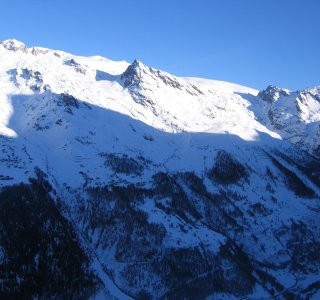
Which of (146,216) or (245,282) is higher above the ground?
(146,216)

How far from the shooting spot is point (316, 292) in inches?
7805

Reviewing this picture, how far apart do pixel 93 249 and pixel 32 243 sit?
2466 centimetres

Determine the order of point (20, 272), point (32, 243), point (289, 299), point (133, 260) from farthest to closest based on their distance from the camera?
point (289, 299)
point (133, 260)
point (32, 243)
point (20, 272)

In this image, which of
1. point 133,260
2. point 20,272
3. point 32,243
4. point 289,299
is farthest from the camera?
point 289,299

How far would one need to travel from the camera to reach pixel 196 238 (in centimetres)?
19512

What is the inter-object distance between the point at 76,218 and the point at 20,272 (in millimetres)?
39400

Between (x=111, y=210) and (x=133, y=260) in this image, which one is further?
(x=111, y=210)

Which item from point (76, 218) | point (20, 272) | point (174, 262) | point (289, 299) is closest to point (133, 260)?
point (174, 262)

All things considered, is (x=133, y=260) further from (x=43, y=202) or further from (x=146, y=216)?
(x=43, y=202)

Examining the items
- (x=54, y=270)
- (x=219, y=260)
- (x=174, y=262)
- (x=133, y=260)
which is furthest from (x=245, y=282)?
(x=54, y=270)

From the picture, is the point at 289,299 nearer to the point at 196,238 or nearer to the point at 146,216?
the point at 196,238

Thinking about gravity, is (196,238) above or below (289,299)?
above

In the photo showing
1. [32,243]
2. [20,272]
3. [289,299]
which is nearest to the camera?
[20,272]

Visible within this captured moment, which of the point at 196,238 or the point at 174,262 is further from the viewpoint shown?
the point at 196,238
